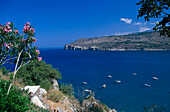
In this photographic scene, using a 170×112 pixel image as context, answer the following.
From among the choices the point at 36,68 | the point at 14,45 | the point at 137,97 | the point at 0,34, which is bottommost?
the point at 137,97

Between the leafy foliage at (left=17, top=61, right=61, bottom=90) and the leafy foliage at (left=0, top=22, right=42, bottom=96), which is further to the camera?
the leafy foliage at (left=17, top=61, right=61, bottom=90)

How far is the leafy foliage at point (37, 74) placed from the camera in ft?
41.2

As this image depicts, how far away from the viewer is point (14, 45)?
514 cm

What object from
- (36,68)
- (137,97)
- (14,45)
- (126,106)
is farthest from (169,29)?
(137,97)

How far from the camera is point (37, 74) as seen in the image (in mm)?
13344

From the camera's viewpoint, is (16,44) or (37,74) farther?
(37,74)

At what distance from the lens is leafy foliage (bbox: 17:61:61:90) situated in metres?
12.6

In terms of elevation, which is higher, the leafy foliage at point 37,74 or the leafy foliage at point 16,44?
the leafy foliage at point 16,44

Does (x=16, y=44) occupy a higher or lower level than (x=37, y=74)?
higher

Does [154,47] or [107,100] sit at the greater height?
[154,47]

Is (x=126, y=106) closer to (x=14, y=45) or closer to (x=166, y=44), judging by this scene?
(x=14, y=45)

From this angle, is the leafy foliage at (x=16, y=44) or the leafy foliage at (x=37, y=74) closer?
the leafy foliage at (x=16, y=44)

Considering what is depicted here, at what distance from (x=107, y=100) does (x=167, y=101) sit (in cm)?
1131

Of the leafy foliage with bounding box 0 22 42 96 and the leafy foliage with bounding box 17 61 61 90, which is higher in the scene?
the leafy foliage with bounding box 0 22 42 96
